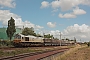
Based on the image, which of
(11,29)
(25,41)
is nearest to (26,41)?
(25,41)

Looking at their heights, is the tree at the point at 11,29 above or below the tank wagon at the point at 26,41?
above

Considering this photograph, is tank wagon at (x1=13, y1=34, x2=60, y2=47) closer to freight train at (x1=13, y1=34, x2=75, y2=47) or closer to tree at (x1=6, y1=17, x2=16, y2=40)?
freight train at (x1=13, y1=34, x2=75, y2=47)

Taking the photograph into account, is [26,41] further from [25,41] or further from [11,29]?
[11,29]

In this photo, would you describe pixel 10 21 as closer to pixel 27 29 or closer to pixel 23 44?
pixel 27 29

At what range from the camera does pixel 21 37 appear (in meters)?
50.1

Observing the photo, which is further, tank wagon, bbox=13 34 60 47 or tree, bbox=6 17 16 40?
tree, bbox=6 17 16 40

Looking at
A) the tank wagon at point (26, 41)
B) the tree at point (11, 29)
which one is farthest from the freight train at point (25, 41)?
the tree at point (11, 29)

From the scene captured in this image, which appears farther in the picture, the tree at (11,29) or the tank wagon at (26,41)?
the tree at (11,29)

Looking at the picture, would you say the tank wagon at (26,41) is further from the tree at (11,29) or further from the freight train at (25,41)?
the tree at (11,29)

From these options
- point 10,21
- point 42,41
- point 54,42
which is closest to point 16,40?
point 42,41

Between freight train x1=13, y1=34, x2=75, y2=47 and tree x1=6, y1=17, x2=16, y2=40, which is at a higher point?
tree x1=6, y1=17, x2=16, y2=40

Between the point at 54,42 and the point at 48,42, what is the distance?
29.4 ft

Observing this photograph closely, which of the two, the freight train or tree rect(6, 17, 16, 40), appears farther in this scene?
tree rect(6, 17, 16, 40)

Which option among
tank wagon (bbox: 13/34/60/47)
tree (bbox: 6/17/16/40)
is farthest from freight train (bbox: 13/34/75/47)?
tree (bbox: 6/17/16/40)
